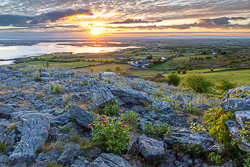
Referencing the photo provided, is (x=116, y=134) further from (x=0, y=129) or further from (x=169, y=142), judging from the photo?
(x=0, y=129)

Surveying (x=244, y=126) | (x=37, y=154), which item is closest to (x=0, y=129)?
(x=37, y=154)

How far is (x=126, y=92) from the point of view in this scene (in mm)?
10219

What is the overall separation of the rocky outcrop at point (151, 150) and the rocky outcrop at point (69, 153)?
2.40 m

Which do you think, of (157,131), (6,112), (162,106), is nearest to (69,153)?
(157,131)

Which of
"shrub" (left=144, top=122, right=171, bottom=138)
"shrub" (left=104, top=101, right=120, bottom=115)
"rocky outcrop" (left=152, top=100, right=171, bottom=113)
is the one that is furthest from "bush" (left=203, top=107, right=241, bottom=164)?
"shrub" (left=104, top=101, right=120, bottom=115)

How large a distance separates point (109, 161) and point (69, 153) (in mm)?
1380

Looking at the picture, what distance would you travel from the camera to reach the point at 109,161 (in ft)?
14.3

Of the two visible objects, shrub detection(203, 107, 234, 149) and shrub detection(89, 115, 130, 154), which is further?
shrub detection(203, 107, 234, 149)

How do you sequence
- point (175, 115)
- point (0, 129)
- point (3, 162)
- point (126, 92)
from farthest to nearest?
point (126, 92), point (175, 115), point (0, 129), point (3, 162)

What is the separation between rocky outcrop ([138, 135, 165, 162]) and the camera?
5.03m

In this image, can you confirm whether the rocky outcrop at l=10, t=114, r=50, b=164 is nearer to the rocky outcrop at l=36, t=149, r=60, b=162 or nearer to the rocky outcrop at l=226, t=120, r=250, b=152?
the rocky outcrop at l=36, t=149, r=60, b=162

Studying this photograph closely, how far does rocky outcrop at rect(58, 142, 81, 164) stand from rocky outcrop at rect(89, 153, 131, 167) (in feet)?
2.59

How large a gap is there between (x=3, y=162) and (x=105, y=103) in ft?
16.5

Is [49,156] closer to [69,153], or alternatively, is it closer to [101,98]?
[69,153]
